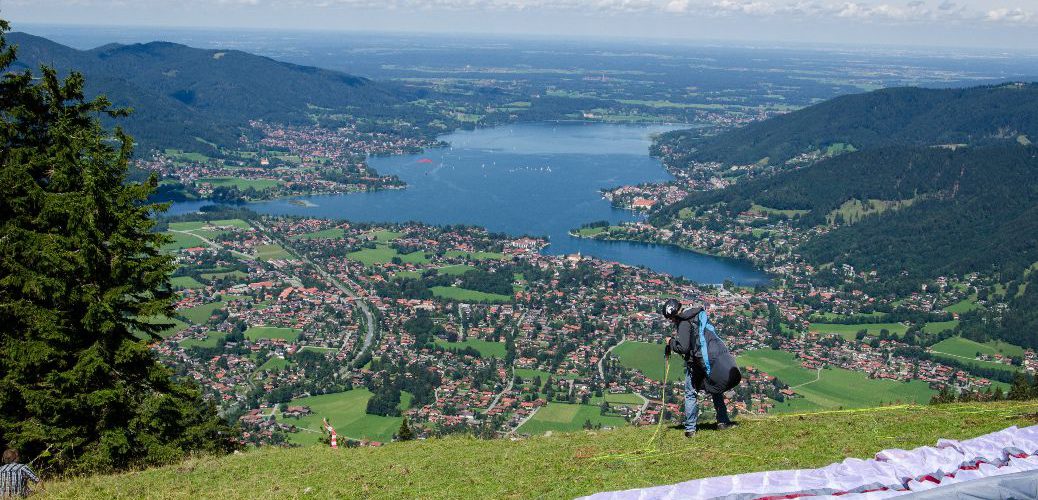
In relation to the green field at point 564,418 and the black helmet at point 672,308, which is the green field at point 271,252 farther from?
the black helmet at point 672,308

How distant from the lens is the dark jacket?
960 centimetres

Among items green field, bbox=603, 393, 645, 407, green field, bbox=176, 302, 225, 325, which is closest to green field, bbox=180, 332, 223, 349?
green field, bbox=176, 302, 225, 325

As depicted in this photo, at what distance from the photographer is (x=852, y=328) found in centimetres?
5928

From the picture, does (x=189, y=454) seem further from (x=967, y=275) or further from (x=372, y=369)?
(x=967, y=275)

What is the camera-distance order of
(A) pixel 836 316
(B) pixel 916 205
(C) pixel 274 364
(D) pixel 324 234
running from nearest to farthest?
(C) pixel 274 364, (A) pixel 836 316, (D) pixel 324 234, (B) pixel 916 205

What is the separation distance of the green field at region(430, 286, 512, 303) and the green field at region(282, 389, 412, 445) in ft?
72.6

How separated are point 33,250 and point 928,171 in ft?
355

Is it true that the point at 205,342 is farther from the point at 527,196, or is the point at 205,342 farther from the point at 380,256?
the point at 527,196

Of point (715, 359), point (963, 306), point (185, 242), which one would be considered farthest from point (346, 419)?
point (963, 306)

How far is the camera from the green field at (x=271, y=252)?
246ft

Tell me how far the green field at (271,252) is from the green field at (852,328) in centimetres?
4768

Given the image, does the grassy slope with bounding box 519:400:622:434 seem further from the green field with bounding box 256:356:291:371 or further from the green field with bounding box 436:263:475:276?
the green field with bounding box 436:263:475:276

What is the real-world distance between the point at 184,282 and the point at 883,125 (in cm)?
13311

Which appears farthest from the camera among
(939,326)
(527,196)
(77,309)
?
(527,196)
